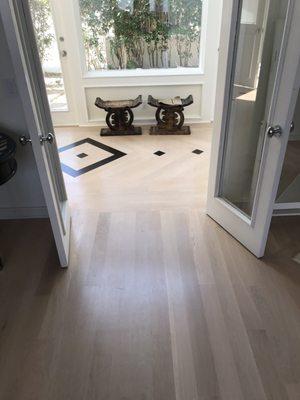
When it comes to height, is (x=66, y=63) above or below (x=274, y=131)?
above

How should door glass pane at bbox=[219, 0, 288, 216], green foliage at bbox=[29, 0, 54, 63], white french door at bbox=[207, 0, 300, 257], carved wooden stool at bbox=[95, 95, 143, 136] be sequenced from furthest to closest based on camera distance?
carved wooden stool at bbox=[95, 95, 143, 136], green foliage at bbox=[29, 0, 54, 63], door glass pane at bbox=[219, 0, 288, 216], white french door at bbox=[207, 0, 300, 257]

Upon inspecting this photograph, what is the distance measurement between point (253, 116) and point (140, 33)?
9.34ft

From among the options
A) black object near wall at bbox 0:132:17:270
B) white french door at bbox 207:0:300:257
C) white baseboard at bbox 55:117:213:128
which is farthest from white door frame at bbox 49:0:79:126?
white french door at bbox 207:0:300:257

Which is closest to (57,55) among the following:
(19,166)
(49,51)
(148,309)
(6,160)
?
(49,51)

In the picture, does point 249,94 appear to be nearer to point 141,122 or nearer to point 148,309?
point 148,309

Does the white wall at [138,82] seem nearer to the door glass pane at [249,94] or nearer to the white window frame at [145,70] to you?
the white window frame at [145,70]

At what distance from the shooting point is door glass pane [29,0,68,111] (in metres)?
3.97

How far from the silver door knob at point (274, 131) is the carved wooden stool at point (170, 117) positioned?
2.63 meters

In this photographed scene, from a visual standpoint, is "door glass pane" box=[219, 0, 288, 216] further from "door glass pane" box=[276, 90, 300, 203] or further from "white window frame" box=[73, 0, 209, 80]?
"white window frame" box=[73, 0, 209, 80]

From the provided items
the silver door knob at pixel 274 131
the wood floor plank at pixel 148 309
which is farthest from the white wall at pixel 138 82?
the silver door knob at pixel 274 131

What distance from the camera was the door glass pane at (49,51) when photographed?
3.97m

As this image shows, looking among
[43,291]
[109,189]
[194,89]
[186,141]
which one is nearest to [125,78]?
[194,89]

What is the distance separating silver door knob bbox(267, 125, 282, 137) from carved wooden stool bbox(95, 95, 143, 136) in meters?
2.78

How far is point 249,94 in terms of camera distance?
6.97ft
